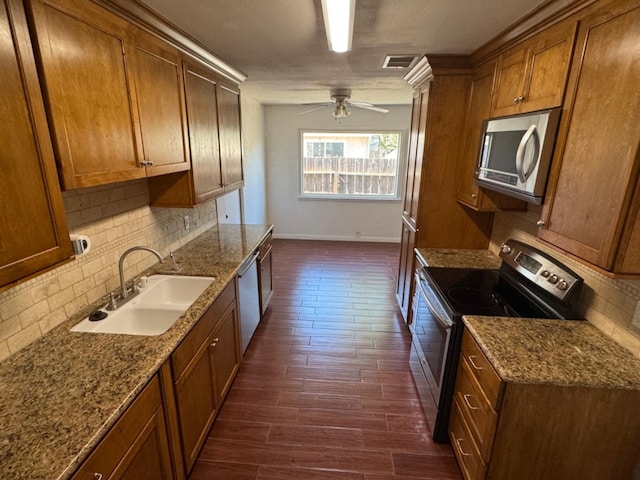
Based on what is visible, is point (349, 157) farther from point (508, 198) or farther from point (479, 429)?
point (479, 429)

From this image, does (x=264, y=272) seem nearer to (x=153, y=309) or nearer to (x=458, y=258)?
(x=153, y=309)

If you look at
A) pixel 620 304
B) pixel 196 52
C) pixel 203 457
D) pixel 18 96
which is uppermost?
pixel 196 52

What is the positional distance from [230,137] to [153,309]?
6.11 ft

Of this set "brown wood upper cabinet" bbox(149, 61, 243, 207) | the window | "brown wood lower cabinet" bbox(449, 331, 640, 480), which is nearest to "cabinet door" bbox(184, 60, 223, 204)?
"brown wood upper cabinet" bbox(149, 61, 243, 207)

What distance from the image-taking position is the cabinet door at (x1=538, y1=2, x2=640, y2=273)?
1.20 metres

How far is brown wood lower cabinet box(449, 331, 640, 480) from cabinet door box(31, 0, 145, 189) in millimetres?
1969

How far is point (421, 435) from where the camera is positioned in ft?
7.04

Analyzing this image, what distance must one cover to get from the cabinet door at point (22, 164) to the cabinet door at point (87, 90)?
0.14m

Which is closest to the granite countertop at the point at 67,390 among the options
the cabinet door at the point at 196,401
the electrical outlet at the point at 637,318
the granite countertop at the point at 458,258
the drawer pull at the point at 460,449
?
the cabinet door at the point at 196,401

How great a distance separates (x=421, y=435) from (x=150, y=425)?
64.7 inches

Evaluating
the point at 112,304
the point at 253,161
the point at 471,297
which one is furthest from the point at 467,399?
the point at 253,161

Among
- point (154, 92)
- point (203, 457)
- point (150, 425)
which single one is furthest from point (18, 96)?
point (203, 457)

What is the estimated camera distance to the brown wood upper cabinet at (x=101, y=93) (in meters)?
1.24

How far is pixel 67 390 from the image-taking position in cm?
119
